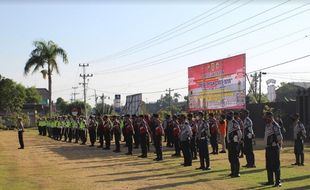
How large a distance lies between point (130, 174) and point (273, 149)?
527 centimetres

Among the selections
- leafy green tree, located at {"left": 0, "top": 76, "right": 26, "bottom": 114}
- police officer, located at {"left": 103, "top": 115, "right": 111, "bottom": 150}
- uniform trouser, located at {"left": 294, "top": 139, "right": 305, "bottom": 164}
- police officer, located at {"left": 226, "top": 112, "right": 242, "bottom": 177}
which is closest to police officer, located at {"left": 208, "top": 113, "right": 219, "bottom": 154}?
uniform trouser, located at {"left": 294, "top": 139, "right": 305, "bottom": 164}

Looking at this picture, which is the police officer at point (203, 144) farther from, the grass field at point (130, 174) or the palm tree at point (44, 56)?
the palm tree at point (44, 56)

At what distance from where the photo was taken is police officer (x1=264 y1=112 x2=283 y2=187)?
46.7ft

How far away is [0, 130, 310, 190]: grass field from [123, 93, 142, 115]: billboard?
18.6 meters

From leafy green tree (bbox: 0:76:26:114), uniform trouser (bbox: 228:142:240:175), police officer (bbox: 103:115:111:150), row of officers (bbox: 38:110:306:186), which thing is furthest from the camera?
leafy green tree (bbox: 0:76:26:114)

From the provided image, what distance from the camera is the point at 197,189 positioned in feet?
45.9

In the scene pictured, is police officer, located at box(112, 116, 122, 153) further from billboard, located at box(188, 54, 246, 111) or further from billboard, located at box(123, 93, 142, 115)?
billboard, located at box(123, 93, 142, 115)

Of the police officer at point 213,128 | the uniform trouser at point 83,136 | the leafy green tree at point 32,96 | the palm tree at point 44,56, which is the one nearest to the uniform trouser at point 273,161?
the police officer at point 213,128

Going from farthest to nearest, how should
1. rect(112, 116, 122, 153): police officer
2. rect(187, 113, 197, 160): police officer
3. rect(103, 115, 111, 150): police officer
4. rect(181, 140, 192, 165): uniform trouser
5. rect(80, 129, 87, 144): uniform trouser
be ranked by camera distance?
rect(80, 129, 87, 144): uniform trouser < rect(103, 115, 111, 150): police officer < rect(112, 116, 122, 153): police officer < rect(187, 113, 197, 160): police officer < rect(181, 140, 192, 165): uniform trouser

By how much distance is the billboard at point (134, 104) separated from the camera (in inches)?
1677

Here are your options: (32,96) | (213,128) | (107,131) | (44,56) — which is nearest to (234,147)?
(213,128)

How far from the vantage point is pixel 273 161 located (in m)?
14.3

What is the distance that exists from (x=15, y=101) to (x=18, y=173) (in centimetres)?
6119

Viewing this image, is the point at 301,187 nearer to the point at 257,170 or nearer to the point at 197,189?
the point at 197,189
